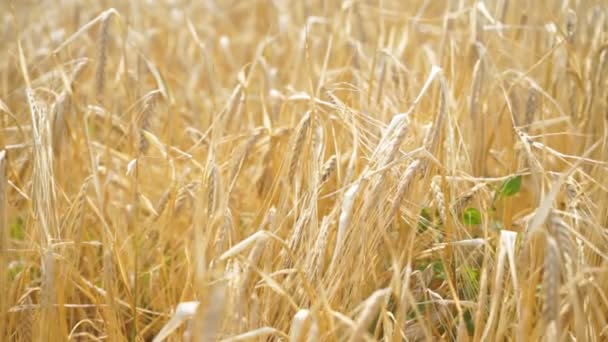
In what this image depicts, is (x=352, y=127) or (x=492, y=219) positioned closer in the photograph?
(x=352, y=127)

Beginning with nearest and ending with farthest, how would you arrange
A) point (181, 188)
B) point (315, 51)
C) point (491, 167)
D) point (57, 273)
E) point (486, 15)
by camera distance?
point (57, 273)
point (181, 188)
point (486, 15)
point (491, 167)
point (315, 51)

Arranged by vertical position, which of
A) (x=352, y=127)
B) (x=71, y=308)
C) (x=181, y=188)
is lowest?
(x=71, y=308)

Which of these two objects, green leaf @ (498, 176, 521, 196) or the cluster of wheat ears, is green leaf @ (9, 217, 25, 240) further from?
green leaf @ (498, 176, 521, 196)

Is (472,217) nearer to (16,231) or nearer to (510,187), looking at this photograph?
(510,187)

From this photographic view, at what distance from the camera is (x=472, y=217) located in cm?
142

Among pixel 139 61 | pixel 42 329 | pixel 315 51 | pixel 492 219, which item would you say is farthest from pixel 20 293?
pixel 315 51

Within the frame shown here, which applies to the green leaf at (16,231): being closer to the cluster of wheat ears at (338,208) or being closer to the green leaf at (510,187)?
the cluster of wheat ears at (338,208)

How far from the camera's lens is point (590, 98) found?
5.27 feet

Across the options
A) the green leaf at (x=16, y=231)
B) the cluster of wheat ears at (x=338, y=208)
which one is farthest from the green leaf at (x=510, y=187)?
the green leaf at (x=16, y=231)

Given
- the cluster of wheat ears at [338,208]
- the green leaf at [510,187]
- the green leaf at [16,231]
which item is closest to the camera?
the cluster of wheat ears at [338,208]

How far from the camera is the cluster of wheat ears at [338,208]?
107 centimetres

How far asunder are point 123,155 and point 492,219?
836 millimetres

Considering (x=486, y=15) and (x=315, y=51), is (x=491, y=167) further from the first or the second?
(x=315, y=51)

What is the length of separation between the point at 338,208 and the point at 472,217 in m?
0.32
